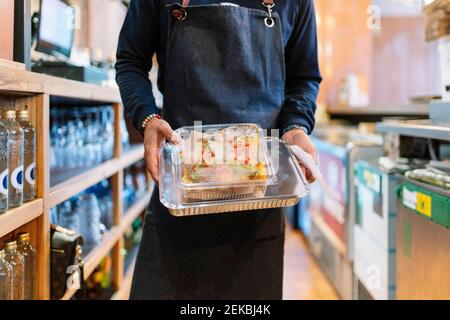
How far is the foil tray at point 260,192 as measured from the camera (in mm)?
893

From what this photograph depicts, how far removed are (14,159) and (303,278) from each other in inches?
83.9

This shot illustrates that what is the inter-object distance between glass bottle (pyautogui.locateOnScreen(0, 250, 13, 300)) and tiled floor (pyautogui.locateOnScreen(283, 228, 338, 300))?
1.67 meters

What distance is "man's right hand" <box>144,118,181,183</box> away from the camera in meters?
0.93

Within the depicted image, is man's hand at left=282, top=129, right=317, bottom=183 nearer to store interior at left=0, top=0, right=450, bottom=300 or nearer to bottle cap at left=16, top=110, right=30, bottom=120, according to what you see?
store interior at left=0, top=0, right=450, bottom=300

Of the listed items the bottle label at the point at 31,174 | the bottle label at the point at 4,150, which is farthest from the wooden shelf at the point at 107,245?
the bottle label at the point at 4,150

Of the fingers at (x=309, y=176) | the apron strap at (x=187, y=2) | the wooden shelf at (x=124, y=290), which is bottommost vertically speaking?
the wooden shelf at (x=124, y=290)

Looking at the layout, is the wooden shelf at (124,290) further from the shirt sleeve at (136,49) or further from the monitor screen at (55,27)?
the shirt sleeve at (136,49)

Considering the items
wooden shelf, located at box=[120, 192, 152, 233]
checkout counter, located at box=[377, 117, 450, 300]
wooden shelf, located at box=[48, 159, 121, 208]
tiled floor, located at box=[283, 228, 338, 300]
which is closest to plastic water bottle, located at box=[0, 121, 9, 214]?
wooden shelf, located at box=[48, 159, 121, 208]

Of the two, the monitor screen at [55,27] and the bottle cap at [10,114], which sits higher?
the monitor screen at [55,27]

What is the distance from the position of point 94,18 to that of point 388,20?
398 centimetres

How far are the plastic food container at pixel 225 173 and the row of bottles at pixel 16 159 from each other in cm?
37

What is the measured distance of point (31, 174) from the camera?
1.16 metres

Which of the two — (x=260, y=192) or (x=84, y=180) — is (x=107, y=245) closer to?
(x=84, y=180)
